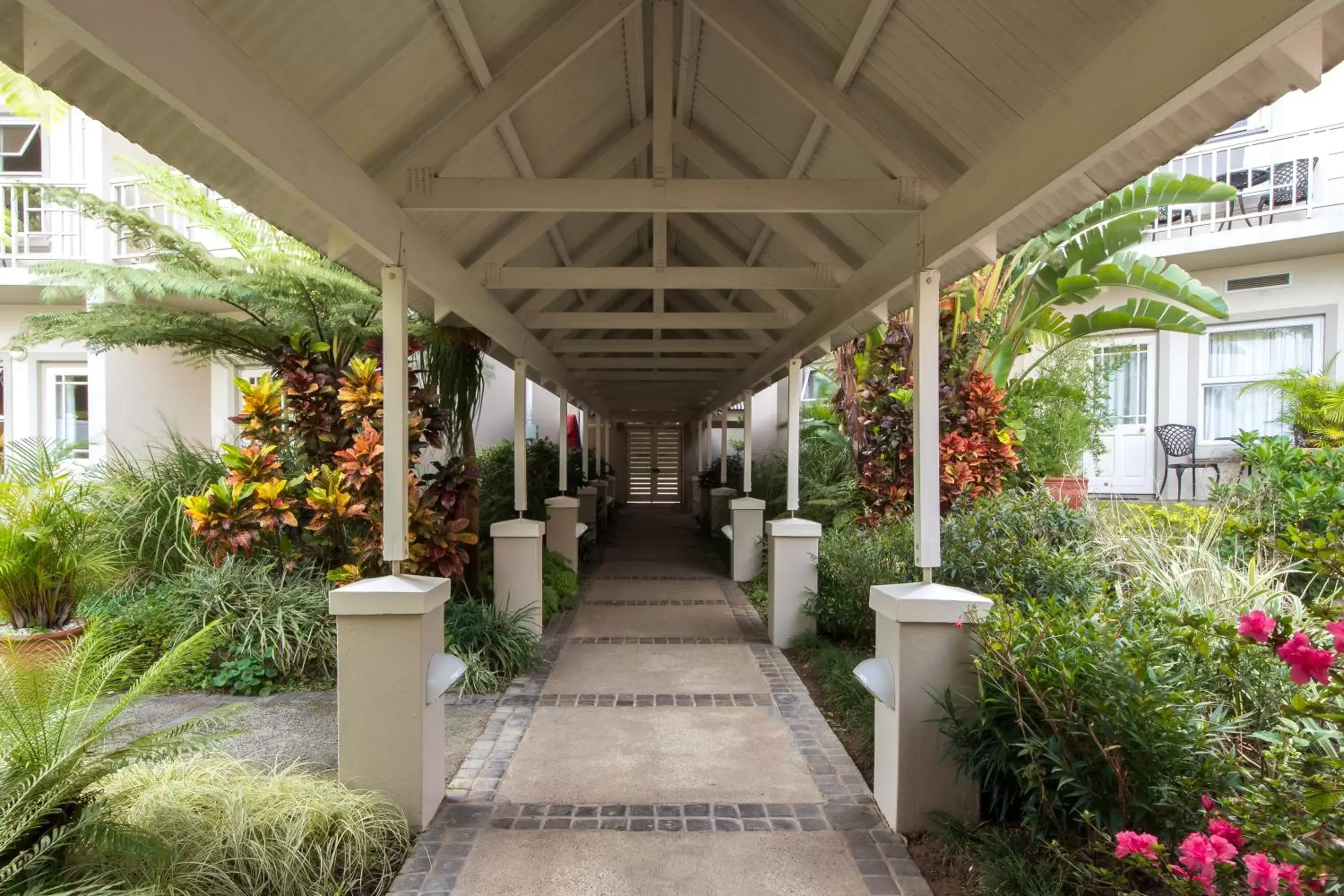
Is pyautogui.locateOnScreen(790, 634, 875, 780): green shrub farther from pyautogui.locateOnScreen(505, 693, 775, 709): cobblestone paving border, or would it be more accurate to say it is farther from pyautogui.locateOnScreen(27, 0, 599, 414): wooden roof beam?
pyautogui.locateOnScreen(27, 0, 599, 414): wooden roof beam

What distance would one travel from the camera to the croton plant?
6012mm

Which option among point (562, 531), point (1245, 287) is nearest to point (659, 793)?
point (562, 531)

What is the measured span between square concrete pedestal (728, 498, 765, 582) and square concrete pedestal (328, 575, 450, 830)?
21.6ft

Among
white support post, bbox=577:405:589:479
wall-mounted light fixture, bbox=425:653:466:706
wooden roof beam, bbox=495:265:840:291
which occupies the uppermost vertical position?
wooden roof beam, bbox=495:265:840:291

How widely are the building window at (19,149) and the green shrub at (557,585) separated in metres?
10.4

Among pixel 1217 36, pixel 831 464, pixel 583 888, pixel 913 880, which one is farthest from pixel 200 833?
pixel 831 464

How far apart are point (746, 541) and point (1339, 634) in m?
8.59

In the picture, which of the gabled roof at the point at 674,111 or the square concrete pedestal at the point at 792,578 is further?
the square concrete pedestal at the point at 792,578

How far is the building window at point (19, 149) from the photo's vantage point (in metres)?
12.2

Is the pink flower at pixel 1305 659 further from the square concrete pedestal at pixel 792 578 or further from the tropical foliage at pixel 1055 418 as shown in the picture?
the tropical foliage at pixel 1055 418

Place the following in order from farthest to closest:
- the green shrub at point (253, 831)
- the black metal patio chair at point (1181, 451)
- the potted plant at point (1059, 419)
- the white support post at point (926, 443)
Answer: the black metal patio chair at point (1181, 451) < the potted plant at point (1059, 419) < the white support post at point (926, 443) < the green shrub at point (253, 831)

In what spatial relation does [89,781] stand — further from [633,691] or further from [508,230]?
[508,230]

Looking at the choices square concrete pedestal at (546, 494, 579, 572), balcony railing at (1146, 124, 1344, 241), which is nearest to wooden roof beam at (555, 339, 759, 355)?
square concrete pedestal at (546, 494, 579, 572)

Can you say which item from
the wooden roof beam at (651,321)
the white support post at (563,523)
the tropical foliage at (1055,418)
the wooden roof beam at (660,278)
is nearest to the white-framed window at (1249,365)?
the tropical foliage at (1055,418)
